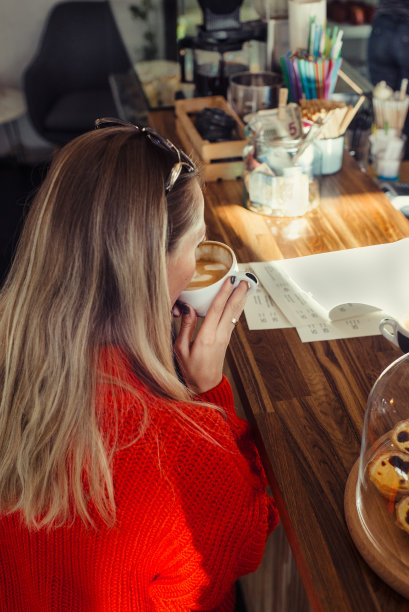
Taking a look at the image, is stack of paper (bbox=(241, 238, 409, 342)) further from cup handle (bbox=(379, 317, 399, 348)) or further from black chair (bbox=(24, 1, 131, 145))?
black chair (bbox=(24, 1, 131, 145))

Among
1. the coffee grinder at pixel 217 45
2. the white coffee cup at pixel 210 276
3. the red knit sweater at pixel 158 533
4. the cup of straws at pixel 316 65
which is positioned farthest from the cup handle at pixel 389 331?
the coffee grinder at pixel 217 45

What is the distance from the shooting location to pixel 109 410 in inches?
33.9

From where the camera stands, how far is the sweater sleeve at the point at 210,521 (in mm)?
863

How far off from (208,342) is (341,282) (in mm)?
401

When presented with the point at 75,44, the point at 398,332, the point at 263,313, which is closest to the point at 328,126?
the point at 263,313

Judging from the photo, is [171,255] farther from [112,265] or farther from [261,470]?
[261,470]

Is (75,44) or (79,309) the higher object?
(79,309)

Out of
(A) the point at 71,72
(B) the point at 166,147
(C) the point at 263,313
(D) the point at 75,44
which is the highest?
(B) the point at 166,147

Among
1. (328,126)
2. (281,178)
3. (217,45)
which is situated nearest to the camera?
(281,178)

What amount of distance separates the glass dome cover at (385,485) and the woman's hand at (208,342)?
0.29m

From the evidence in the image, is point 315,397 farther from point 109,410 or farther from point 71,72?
point 71,72

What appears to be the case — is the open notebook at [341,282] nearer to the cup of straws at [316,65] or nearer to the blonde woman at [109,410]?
the blonde woman at [109,410]

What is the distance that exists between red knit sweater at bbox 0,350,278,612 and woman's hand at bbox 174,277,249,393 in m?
0.15

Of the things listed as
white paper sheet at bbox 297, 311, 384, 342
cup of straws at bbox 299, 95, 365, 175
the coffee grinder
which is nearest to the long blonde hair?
white paper sheet at bbox 297, 311, 384, 342
